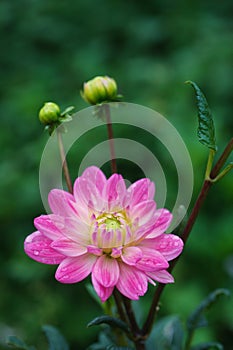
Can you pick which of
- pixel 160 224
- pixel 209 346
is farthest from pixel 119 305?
pixel 209 346

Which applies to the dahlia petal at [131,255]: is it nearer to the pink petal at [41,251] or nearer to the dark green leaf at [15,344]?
the pink petal at [41,251]

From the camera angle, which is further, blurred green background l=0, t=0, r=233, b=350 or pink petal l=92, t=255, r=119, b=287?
blurred green background l=0, t=0, r=233, b=350

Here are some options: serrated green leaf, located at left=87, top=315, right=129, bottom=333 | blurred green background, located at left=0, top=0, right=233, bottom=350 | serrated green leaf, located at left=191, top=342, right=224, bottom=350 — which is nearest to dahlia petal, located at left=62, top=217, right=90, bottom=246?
serrated green leaf, located at left=87, top=315, right=129, bottom=333

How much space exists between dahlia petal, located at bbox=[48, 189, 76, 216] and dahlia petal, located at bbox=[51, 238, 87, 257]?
0.15 ft

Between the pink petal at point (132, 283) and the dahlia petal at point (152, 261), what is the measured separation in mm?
12

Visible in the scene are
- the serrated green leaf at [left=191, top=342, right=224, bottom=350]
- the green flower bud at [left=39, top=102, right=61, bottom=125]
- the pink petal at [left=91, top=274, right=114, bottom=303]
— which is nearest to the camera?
the pink petal at [left=91, top=274, right=114, bottom=303]

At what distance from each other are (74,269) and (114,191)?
0.41ft

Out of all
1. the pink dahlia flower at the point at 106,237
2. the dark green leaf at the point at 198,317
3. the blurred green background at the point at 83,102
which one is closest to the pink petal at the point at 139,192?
the pink dahlia flower at the point at 106,237

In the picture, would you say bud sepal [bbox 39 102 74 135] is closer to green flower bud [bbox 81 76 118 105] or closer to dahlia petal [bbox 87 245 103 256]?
green flower bud [bbox 81 76 118 105]

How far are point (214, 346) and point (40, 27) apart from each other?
2.32 meters

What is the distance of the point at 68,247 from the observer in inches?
30.3

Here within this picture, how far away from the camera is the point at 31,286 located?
1902 mm

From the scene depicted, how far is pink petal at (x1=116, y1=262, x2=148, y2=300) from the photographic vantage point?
29.2 inches

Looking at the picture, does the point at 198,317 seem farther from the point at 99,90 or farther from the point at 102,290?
the point at 99,90
